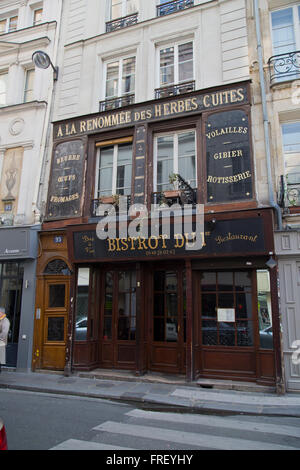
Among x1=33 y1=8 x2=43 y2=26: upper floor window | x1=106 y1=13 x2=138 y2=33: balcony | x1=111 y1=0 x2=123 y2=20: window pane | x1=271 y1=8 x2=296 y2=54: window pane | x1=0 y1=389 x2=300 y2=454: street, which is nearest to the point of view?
x1=0 y1=389 x2=300 y2=454: street

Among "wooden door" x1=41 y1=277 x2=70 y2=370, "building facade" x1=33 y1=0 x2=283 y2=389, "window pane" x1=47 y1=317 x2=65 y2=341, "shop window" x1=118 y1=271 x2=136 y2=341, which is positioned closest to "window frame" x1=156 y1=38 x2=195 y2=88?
"building facade" x1=33 y1=0 x2=283 y2=389

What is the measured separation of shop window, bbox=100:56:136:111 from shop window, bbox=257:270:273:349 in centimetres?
630

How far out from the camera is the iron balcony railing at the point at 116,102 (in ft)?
32.7

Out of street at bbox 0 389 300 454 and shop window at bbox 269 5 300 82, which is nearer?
street at bbox 0 389 300 454

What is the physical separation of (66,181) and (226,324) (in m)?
6.02

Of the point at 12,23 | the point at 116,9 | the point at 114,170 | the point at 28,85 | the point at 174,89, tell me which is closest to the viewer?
the point at 174,89

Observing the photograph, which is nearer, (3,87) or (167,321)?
(167,321)

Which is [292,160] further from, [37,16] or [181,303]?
[37,16]

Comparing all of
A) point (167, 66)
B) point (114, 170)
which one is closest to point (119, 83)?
point (167, 66)

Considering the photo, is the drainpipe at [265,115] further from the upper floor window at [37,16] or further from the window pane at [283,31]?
the upper floor window at [37,16]

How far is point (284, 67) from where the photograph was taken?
8414 mm

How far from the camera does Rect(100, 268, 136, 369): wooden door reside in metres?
8.77

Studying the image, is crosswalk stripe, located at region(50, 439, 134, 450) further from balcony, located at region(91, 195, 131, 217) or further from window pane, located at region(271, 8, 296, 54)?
window pane, located at region(271, 8, 296, 54)

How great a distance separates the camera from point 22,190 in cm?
1056
